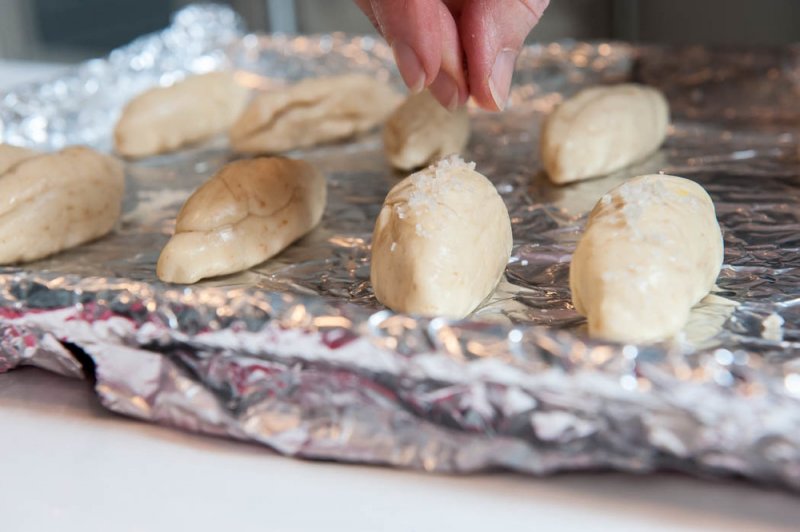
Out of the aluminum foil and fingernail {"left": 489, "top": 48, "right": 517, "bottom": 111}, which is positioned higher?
fingernail {"left": 489, "top": 48, "right": 517, "bottom": 111}

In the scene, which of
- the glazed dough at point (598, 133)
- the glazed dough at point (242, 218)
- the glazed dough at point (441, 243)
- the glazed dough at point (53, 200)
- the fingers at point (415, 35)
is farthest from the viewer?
the glazed dough at point (598, 133)

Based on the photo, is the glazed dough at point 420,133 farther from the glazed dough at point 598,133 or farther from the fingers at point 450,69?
the fingers at point 450,69

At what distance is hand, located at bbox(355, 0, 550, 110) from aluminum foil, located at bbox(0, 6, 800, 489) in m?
0.27

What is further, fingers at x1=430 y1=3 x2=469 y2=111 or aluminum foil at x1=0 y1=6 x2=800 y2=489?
fingers at x1=430 y1=3 x2=469 y2=111

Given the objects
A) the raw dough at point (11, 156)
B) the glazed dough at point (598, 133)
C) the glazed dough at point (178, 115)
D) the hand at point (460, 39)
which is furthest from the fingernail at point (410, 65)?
the glazed dough at point (178, 115)

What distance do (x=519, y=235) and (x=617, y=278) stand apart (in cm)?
45

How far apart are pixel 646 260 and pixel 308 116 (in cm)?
114

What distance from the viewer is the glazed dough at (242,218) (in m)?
1.35

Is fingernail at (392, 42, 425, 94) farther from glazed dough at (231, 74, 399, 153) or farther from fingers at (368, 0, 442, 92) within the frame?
glazed dough at (231, 74, 399, 153)

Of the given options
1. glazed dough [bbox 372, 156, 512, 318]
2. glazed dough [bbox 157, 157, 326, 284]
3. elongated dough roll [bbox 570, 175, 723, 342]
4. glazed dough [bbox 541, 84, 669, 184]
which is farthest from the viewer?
glazed dough [bbox 541, 84, 669, 184]

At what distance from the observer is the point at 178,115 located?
207 cm

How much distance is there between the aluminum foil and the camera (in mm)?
900

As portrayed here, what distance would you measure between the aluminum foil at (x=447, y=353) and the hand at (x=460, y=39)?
27 cm

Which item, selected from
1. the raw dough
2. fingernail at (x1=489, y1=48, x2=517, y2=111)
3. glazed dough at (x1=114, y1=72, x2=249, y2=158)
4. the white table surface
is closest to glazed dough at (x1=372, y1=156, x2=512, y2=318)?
fingernail at (x1=489, y1=48, x2=517, y2=111)
